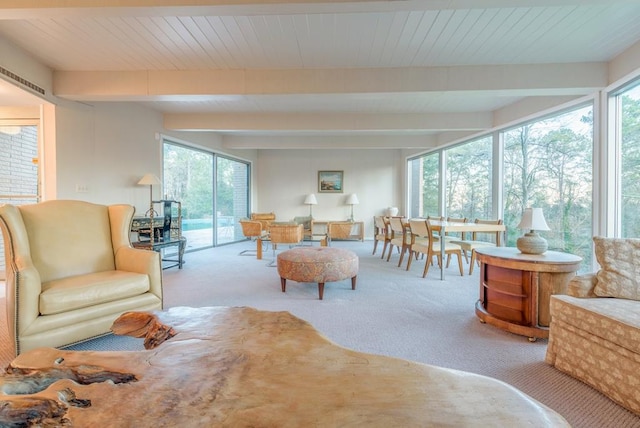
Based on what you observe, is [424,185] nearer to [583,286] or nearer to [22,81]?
[583,286]

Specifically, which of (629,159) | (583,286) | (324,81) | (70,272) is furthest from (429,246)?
(70,272)

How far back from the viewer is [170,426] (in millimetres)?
742

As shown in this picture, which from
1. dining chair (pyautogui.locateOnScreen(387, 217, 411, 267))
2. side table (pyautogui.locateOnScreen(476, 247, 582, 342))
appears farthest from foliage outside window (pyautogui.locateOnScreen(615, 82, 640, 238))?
dining chair (pyautogui.locateOnScreen(387, 217, 411, 267))

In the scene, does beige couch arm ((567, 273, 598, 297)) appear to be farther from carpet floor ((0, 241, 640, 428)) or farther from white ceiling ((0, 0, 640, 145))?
white ceiling ((0, 0, 640, 145))

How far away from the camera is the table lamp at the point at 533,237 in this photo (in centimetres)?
250

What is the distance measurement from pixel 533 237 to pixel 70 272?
417cm

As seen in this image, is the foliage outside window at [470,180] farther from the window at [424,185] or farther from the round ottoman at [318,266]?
the round ottoman at [318,266]

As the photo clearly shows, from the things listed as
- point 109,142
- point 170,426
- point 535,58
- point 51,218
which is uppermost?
point 535,58

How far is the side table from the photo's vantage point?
2.26 meters

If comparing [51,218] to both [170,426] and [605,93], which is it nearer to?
[170,426]

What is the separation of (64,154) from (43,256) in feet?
6.83

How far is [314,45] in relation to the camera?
9.31ft

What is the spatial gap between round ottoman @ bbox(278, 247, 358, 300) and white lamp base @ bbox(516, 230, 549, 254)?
5.66 ft

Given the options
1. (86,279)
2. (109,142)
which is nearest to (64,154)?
(109,142)
